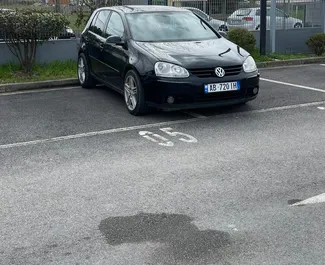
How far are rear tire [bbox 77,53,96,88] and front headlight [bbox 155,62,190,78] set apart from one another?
9.62ft

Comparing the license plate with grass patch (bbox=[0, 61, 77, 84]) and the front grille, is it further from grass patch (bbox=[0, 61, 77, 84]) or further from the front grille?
grass patch (bbox=[0, 61, 77, 84])

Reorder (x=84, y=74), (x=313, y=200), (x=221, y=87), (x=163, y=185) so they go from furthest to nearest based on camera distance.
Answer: (x=84, y=74), (x=221, y=87), (x=163, y=185), (x=313, y=200)

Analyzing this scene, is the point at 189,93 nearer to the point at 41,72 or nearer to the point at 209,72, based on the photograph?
the point at 209,72

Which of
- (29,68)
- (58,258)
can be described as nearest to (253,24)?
(29,68)

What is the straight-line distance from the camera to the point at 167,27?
29.6 feet

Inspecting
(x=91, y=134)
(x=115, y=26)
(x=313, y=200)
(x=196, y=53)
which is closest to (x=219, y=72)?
(x=196, y=53)

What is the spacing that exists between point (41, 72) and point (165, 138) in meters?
5.59

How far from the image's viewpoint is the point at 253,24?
1484 cm

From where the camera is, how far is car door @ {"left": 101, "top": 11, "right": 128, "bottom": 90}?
8.59 meters

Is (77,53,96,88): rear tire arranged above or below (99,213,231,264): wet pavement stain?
above

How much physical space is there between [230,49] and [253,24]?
6704mm

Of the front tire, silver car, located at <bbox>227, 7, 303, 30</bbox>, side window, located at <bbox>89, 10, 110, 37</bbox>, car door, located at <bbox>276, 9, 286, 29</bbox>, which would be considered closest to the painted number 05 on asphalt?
the front tire

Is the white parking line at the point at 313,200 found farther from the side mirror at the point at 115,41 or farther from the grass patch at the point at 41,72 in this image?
the grass patch at the point at 41,72

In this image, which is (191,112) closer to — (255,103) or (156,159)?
(255,103)
